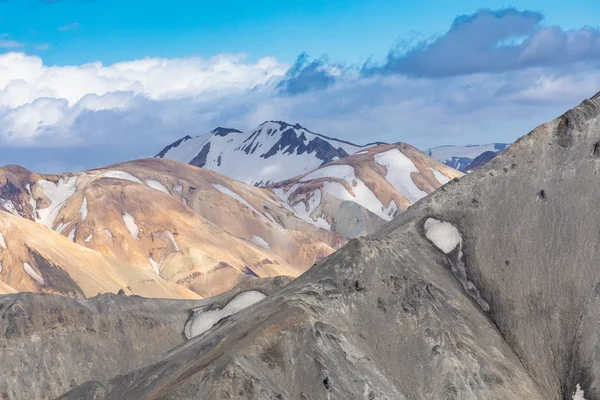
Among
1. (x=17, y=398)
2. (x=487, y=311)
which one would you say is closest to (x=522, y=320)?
(x=487, y=311)

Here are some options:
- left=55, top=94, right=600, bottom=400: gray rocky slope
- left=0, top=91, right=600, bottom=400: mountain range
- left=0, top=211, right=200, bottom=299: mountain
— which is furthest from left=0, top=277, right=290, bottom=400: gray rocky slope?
left=0, top=211, right=200, bottom=299: mountain

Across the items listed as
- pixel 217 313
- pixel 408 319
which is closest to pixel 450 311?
pixel 408 319

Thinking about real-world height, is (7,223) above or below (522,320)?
above

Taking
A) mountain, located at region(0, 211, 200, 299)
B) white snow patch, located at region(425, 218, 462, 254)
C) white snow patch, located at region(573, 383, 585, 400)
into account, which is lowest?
white snow patch, located at region(573, 383, 585, 400)

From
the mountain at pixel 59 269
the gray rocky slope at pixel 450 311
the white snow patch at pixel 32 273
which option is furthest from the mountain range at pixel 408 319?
the white snow patch at pixel 32 273

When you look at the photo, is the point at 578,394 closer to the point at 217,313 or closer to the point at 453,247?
the point at 453,247

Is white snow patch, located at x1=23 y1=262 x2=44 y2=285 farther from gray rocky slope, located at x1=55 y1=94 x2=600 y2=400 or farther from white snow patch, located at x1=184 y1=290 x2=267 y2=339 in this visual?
gray rocky slope, located at x1=55 y1=94 x2=600 y2=400

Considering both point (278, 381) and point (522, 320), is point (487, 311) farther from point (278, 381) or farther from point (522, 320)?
point (278, 381)

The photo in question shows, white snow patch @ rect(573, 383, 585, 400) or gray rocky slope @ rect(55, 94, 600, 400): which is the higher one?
gray rocky slope @ rect(55, 94, 600, 400)
